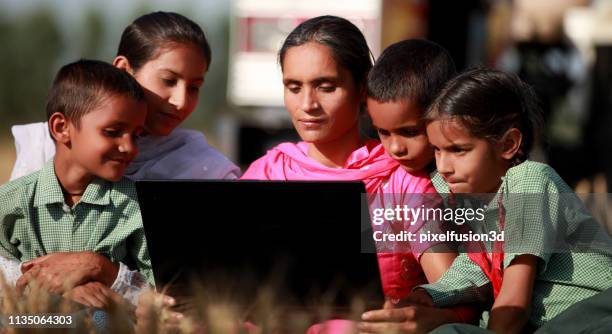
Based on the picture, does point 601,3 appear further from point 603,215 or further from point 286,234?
point 286,234

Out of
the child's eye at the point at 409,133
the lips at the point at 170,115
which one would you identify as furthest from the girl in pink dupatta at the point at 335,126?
the lips at the point at 170,115

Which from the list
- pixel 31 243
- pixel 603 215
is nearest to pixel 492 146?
pixel 603 215

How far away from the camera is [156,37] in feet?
12.6

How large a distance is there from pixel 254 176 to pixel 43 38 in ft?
81.7

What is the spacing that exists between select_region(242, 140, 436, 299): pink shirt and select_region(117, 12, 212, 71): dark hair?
55 centimetres

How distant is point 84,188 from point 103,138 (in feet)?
0.66

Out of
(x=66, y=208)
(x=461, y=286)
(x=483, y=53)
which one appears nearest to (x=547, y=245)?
(x=461, y=286)

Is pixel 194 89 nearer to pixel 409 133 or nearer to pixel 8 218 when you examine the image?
pixel 8 218

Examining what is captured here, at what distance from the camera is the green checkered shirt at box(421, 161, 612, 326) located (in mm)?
3004

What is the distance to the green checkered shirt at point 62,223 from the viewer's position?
11.4 feet

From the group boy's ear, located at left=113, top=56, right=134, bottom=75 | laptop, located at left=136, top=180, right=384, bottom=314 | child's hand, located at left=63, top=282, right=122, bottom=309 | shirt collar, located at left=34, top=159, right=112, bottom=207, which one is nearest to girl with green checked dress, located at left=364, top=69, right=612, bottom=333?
laptop, located at left=136, top=180, right=384, bottom=314

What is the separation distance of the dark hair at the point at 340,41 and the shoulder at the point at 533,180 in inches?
26.2

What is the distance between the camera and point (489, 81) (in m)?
3.14

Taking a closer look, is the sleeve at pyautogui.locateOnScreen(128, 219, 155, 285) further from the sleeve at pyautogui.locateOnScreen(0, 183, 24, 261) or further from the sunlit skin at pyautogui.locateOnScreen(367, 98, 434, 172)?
the sunlit skin at pyautogui.locateOnScreen(367, 98, 434, 172)
